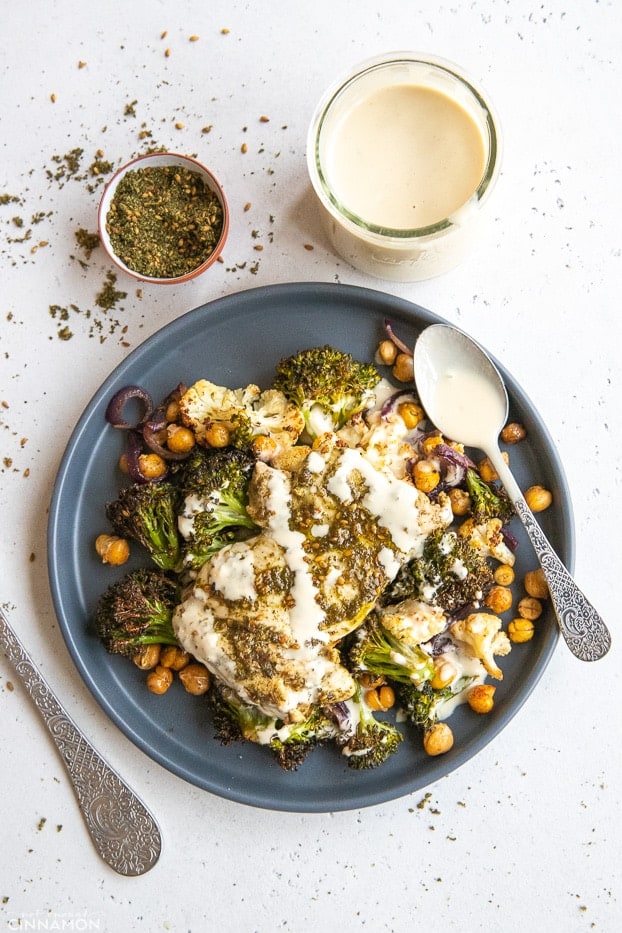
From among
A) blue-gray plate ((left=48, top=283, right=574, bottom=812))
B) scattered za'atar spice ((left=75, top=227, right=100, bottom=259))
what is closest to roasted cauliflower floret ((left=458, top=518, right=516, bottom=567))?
blue-gray plate ((left=48, top=283, right=574, bottom=812))

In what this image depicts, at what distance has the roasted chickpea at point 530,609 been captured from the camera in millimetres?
2812

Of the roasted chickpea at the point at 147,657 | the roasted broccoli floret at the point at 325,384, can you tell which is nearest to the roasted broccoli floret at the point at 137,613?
the roasted chickpea at the point at 147,657

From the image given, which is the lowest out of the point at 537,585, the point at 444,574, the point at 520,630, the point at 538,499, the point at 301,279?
the point at 520,630

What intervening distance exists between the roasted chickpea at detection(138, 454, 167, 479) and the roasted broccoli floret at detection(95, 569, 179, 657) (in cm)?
34

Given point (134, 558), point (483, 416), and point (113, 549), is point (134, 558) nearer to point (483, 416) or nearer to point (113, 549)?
point (113, 549)

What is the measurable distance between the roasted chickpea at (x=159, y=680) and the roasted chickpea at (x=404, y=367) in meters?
1.34

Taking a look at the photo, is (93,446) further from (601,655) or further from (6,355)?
(601,655)

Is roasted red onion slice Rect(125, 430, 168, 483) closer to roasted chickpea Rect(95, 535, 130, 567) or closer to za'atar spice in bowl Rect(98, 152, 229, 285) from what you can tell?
roasted chickpea Rect(95, 535, 130, 567)

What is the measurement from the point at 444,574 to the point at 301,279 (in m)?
1.22

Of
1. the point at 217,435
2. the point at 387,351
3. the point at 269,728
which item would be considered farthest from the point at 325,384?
the point at 269,728

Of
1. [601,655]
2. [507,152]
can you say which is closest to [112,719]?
[601,655]

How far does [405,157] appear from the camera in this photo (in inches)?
100

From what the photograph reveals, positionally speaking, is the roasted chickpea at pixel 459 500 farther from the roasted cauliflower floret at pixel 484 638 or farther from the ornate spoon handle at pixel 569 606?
the roasted cauliflower floret at pixel 484 638

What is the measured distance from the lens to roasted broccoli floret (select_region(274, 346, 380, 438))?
2.73m
